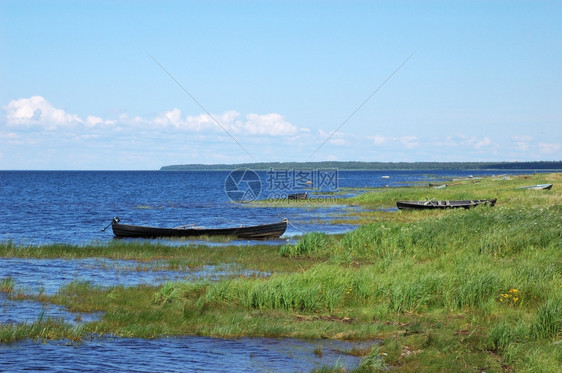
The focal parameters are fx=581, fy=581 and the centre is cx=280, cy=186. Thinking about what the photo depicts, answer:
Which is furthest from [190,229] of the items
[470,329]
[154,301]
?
[470,329]

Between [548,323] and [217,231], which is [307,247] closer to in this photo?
[217,231]

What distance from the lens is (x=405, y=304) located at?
49.2 ft

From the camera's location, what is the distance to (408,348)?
39.6ft

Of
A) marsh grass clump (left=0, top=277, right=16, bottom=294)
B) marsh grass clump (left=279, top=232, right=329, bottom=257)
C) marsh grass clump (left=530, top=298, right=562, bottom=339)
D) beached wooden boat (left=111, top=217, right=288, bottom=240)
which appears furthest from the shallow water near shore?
beached wooden boat (left=111, top=217, right=288, bottom=240)

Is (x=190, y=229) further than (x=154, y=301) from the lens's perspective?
Yes

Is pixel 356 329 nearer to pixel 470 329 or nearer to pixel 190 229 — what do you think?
pixel 470 329

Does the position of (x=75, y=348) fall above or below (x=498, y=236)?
below

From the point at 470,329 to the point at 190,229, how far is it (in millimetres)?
23481

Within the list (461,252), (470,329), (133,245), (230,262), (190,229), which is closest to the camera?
(470,329)

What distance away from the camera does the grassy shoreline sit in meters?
11.8

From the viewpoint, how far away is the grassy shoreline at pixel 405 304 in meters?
11.8

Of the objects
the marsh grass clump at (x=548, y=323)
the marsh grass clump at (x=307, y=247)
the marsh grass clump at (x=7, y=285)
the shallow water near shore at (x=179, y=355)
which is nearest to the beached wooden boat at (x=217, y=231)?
the marsh grass clump at (x=307, y=247)

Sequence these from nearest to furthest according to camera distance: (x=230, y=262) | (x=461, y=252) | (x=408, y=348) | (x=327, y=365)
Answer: (x=327, y=365) < (x=408, y=348) < (x=461, y=252) < (x=230, y=262)

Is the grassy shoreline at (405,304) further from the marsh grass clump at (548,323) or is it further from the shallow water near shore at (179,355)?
the shallow water near shore at (179,355)
